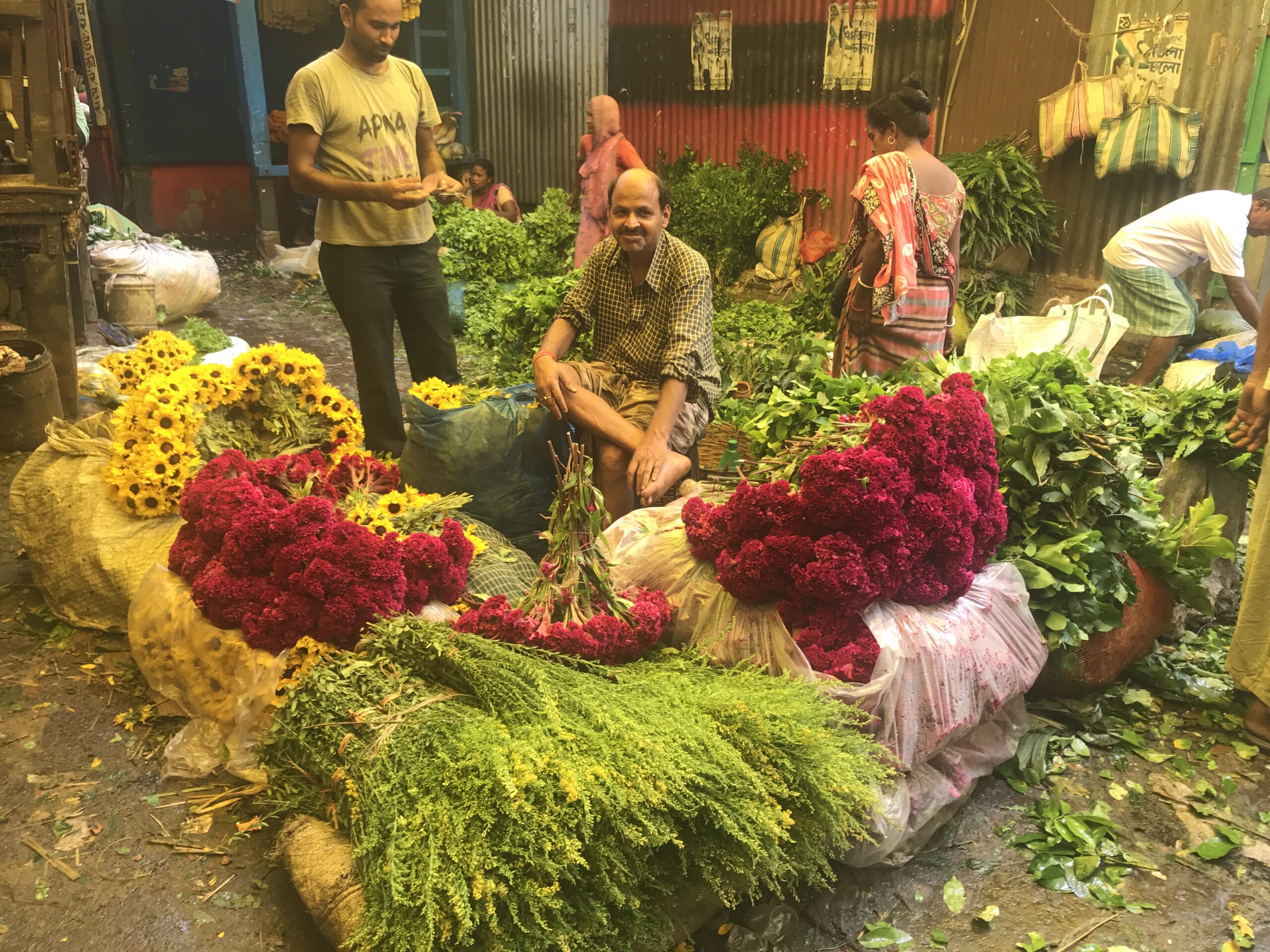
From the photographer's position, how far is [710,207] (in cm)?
902

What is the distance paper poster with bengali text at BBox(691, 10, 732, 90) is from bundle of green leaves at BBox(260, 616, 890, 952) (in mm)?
8548

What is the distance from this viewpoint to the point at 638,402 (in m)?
3.82

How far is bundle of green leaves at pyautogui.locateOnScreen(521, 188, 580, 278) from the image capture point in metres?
8.77

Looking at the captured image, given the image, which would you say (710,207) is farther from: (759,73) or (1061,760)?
(1061,760)

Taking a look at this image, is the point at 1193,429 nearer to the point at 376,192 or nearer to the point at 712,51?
the point at 376,192

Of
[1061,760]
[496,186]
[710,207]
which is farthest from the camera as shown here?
[496,186]

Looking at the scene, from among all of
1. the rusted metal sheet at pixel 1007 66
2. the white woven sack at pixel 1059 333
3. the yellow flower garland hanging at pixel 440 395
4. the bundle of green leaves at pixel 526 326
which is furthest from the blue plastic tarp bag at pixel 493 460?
the rusted metal sheet at pixel 1007 66

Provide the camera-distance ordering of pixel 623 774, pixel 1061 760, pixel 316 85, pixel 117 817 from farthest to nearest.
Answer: pixel 316 85 < pixel 1061 760 < pixel 117 817 < pixel 623 774

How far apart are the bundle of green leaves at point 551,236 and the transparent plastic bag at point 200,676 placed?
6017mm

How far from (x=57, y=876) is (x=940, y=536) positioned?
8.08 ft

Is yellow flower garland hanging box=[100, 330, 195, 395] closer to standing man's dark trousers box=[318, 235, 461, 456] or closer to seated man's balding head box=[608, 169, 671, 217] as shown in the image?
standing man's dark trousers box=[318, 235, 461, 456]

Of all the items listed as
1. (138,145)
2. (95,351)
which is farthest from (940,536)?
(138,145)

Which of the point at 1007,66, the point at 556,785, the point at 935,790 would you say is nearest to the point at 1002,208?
the point at 1007,66

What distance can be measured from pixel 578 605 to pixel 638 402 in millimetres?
1379
